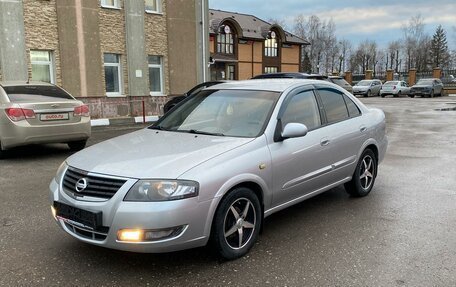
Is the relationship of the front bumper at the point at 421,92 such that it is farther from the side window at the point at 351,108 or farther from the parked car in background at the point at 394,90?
the side window at the point at 351,108

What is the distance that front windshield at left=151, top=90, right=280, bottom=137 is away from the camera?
171 inches

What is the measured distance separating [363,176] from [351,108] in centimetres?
93

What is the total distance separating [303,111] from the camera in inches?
189

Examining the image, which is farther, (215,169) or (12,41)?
(12,41)

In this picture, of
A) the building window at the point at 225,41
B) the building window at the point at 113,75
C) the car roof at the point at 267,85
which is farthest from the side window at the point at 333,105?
the building window at the point at 225,41

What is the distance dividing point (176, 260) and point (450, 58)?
90504 mm

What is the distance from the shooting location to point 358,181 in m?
5.58

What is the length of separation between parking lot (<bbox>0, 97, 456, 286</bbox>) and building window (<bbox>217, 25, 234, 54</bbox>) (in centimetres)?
3700

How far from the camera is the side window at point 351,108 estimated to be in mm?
5574

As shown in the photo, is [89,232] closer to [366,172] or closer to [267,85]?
[267,85]

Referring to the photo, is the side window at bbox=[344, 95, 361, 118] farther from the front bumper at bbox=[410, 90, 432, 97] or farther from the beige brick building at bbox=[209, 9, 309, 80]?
the beige brick building at bbox=[209, 9, 309, 80]

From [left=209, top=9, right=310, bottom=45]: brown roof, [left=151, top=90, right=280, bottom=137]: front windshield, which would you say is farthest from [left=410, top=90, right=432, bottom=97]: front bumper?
[left=151, top=90, right=280, bottom=137]: front windshield

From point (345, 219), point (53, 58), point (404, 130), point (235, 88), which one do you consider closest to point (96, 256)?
point (235, 88)

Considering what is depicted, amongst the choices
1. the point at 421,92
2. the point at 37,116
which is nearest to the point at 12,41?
the point at 37,116
